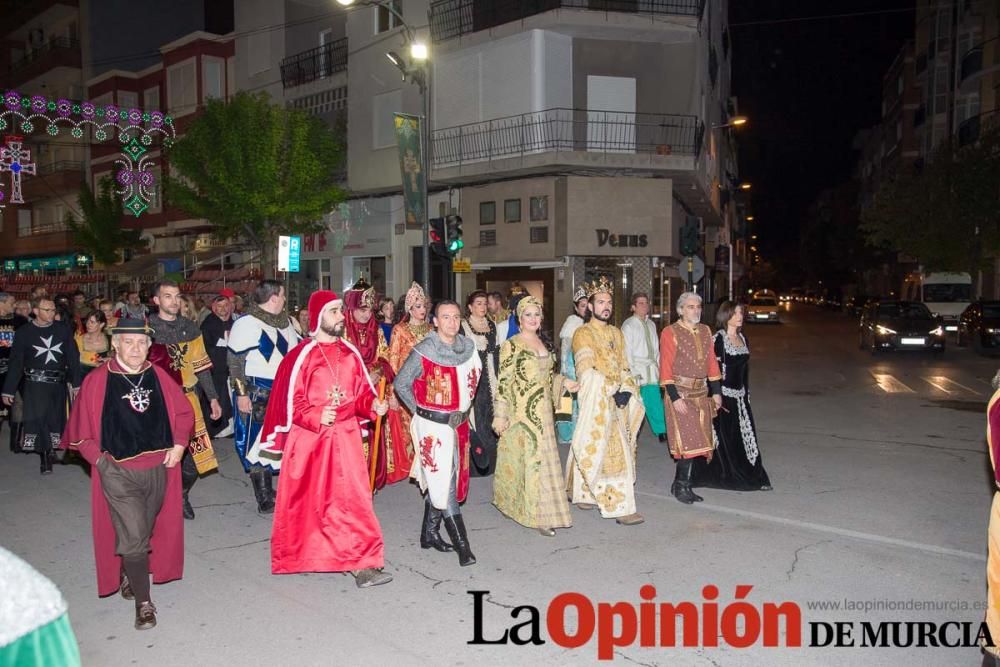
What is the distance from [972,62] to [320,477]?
44.5m

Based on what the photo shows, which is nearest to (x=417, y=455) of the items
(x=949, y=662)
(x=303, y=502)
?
(x=303, y=502)

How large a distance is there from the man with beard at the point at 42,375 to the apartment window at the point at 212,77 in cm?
2488

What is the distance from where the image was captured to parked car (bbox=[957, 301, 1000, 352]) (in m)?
23.1

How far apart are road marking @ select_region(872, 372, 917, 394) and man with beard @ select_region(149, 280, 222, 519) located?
41.9 feet

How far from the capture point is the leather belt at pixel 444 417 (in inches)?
223

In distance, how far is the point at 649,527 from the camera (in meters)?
6.54

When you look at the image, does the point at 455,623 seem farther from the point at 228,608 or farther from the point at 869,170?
the point at 869,170

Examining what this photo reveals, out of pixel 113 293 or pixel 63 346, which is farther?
pixel 113 293

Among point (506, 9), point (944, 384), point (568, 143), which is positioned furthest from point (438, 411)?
point (506, 9)

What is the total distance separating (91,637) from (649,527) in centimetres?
410

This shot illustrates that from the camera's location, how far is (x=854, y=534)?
20.7 ft

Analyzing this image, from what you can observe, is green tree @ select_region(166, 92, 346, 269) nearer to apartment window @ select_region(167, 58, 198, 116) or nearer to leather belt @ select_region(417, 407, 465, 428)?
apartment window @ select_region(167, 58, 198, 116)

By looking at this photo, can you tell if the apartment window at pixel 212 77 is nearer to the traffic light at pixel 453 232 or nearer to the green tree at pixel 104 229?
the green tree at pixel 104 229

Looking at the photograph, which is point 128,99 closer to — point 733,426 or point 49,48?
point 49,48
